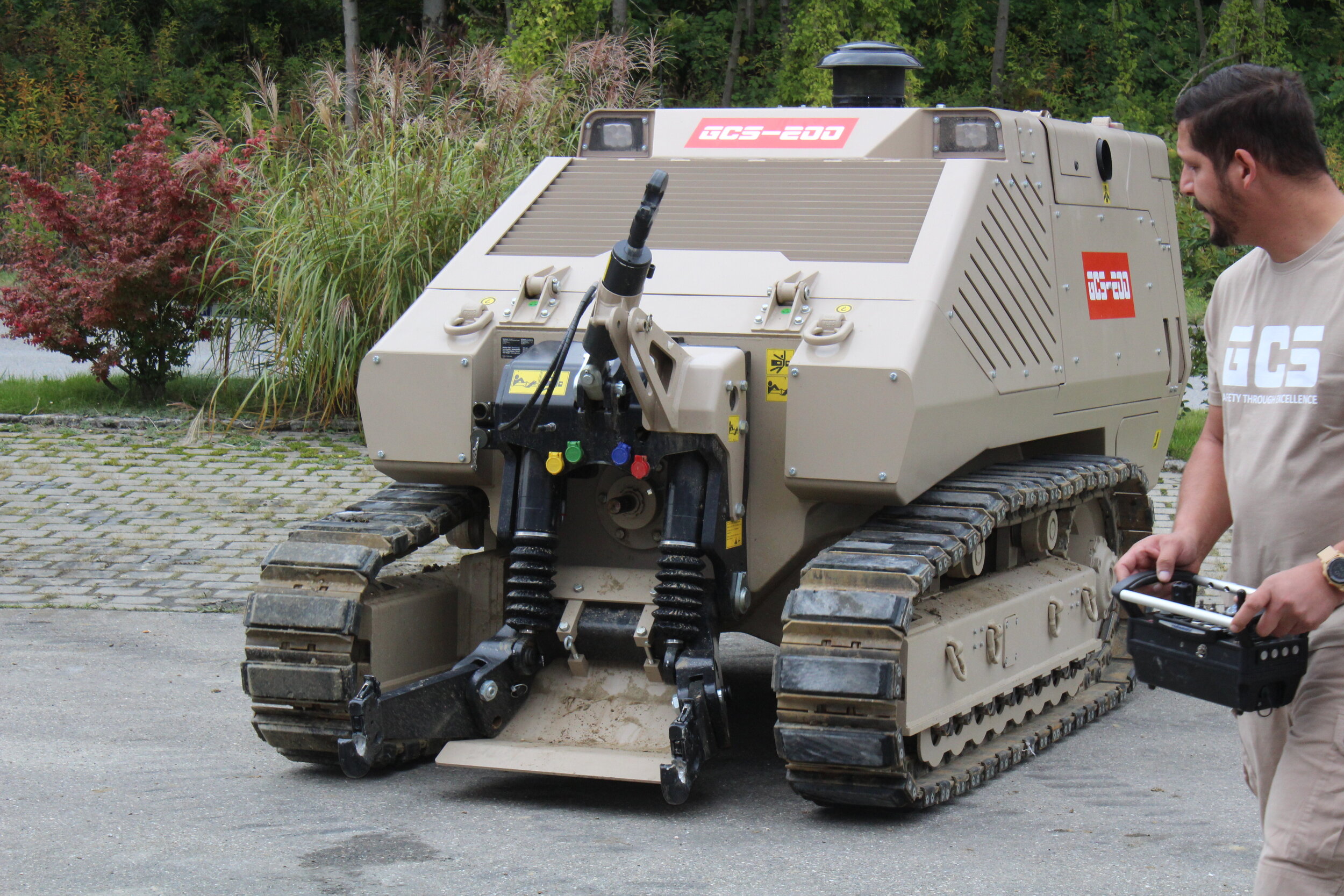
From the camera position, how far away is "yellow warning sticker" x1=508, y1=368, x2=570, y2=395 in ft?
18.6

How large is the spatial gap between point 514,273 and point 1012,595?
219 centimetres

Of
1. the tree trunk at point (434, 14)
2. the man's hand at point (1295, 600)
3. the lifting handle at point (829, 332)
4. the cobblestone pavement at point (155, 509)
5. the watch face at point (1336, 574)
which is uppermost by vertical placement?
the tree trunk at point (434, 14)

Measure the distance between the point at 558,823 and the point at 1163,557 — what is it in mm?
2544

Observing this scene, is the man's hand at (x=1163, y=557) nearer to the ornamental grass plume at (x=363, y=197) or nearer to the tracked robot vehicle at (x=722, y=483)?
the tracked robot vehicle at (x=722, y=483)

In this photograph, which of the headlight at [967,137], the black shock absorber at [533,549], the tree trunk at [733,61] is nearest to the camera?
the black shock absorber at [533,549]

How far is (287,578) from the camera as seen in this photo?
18.9ft

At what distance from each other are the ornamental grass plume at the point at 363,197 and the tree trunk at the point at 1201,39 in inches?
575

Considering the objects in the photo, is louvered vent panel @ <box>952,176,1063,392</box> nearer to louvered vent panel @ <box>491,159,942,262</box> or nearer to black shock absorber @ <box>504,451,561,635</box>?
louvered vent panel @ <box>491,159,942,262</box>

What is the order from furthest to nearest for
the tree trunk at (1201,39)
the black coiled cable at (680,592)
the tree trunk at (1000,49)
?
the tree trunk at (1000,49), the tree trunk at (1201,39), the black coiled cable at (680,592)

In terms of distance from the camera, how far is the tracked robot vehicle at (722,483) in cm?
542

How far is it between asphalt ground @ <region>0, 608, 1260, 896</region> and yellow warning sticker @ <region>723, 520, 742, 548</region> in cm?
83

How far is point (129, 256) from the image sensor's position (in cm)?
1322

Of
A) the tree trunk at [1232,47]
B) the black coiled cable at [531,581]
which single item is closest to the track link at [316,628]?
the black coiled cable at [531,581]

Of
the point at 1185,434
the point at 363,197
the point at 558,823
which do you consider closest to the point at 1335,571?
the point at 558,823
